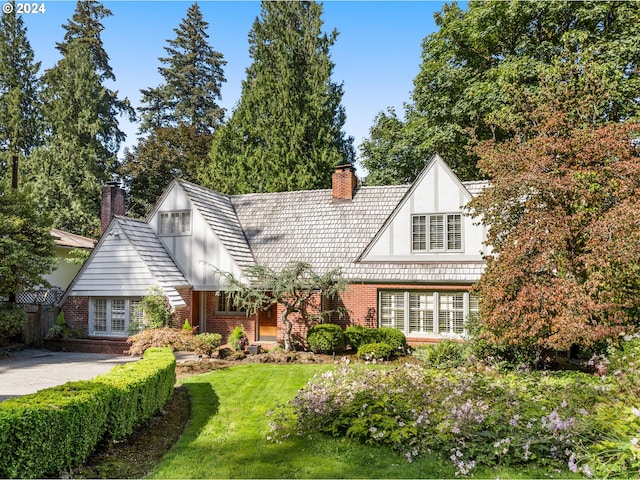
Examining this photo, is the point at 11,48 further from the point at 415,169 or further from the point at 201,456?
the point at 201,456

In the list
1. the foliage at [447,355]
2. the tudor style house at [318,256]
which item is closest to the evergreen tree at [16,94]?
the tudor style house at [318,256]

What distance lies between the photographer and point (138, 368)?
9.45 metres

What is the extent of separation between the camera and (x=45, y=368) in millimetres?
14281

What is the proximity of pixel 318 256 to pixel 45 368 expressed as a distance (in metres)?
10.7

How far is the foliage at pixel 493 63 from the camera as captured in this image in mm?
20312

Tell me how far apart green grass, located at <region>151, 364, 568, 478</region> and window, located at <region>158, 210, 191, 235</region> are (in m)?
11.2

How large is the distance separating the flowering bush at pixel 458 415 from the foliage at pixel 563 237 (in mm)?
1463

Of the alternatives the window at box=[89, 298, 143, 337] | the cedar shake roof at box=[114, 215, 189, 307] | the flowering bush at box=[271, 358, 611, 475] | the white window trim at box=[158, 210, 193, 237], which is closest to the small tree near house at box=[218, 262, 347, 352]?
the cedar shake roof at box=[114, 215, 189, 307]

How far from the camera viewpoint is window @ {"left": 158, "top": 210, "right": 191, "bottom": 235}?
2020 centimetres

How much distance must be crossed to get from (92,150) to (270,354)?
27.9 m

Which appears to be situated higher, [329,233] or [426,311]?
[329,233]

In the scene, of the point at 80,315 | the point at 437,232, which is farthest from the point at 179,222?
the point at 437,232

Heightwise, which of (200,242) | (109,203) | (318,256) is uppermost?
(109,203)

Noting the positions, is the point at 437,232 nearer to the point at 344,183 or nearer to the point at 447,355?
the point at 344,183
